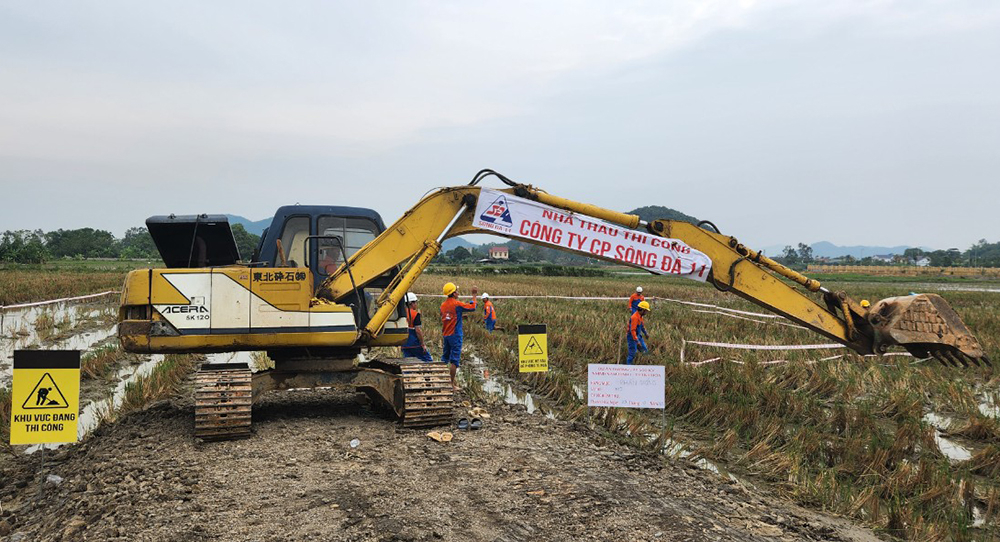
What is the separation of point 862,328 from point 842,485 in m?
2.29

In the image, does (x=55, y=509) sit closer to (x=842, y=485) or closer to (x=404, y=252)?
(x=404, y=252)

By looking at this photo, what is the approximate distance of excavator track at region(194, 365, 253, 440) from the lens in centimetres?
715

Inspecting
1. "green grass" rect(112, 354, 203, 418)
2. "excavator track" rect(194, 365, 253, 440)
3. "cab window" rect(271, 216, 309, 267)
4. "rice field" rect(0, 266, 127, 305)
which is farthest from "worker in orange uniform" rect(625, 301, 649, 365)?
"rice field" rect(0, 266, 127, 305)

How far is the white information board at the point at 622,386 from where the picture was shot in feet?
25.5

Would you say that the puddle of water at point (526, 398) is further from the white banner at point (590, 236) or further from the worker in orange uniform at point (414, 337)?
the white banner at point (590, 236)

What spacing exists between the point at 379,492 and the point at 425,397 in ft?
7.15

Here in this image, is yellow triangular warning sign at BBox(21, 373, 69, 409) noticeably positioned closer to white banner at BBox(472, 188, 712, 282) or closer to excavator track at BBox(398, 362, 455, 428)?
excavator track at BBox(398, 362, 455, 428)

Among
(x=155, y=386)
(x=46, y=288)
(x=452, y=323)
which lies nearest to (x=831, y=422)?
(x=452, y=323)

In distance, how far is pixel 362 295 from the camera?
319 inches

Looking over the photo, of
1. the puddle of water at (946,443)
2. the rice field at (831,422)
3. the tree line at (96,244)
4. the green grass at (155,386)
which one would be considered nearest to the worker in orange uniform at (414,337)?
the rice field at (831,422)

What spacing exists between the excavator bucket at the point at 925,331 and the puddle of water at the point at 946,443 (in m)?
0.99

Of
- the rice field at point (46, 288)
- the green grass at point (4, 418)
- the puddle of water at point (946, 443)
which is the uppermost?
the rice field at point (46, 288)

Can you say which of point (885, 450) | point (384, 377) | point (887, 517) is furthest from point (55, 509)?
point (885, 450)

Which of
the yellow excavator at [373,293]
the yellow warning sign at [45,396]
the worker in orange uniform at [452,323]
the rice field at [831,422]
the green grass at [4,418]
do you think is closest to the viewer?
the rice field at [831,422]
